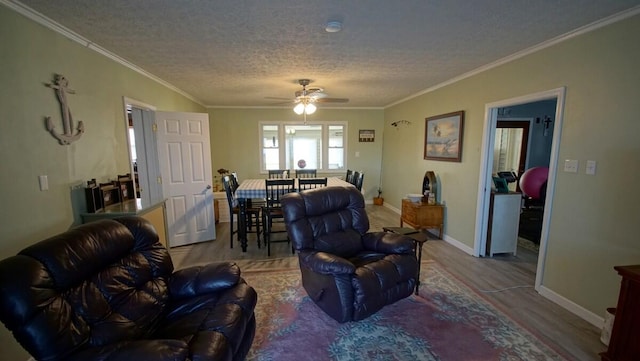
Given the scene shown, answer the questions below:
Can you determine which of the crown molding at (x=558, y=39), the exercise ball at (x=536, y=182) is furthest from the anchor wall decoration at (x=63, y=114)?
the exercise ball at (x=536, y=182)

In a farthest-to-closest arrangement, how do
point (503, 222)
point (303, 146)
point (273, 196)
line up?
point (303, 146)
point (273, 196)
point (503, 222)

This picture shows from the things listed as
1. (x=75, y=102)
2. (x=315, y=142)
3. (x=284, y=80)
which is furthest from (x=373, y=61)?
(x=315, y=142)

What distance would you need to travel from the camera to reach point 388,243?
8.27 feet

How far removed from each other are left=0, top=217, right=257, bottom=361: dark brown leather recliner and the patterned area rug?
16.3 inches

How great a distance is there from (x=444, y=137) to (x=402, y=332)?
3111 millimetres

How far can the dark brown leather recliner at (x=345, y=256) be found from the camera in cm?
206

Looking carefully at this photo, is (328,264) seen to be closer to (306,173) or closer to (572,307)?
(572,307)

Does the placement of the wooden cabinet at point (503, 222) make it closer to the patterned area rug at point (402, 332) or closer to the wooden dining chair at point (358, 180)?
the patterned area rug at point (402, 332)

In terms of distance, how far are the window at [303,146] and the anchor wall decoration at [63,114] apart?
426 centimetres

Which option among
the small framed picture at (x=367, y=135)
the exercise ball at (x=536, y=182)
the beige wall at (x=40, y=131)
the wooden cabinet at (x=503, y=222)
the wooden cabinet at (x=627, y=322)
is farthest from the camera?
the small framed picture at (x=367, y=135)

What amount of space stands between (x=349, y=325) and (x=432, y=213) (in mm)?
2589

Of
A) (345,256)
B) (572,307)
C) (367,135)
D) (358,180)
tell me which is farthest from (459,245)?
(367,135)

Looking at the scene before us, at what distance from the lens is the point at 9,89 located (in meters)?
1.77

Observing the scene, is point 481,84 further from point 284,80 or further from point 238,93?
point 238,93
